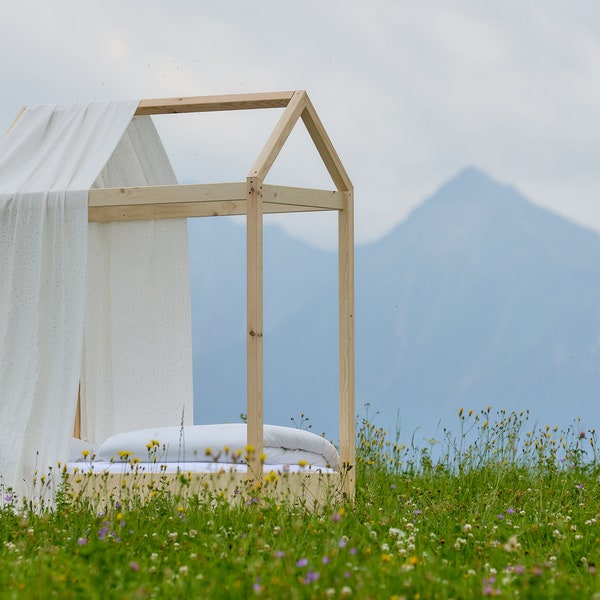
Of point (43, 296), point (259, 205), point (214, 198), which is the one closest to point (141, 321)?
point (43, 296)

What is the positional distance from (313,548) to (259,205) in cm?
189

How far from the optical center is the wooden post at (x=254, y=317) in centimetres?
446

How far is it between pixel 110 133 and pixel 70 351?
128cm

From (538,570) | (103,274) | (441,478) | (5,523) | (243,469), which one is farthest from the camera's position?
(103,274)

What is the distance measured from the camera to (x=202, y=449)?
486 centimetres

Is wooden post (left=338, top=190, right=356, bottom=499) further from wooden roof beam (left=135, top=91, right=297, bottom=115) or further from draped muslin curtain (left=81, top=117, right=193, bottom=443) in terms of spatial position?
draped muslin curtain (left=81, top=117, right=193, bottom=443)

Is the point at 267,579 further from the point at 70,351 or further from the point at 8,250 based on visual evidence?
the point at 8,250

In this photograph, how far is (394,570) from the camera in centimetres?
278

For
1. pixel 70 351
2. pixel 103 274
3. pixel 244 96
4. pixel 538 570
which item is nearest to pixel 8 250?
pixel 70 351

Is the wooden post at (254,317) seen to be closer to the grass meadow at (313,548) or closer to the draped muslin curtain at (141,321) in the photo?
the grass meadow at (313,548)

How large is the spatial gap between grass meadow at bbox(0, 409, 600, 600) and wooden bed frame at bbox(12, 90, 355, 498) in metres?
0.56

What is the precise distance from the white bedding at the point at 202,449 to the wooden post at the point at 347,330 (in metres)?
0.17

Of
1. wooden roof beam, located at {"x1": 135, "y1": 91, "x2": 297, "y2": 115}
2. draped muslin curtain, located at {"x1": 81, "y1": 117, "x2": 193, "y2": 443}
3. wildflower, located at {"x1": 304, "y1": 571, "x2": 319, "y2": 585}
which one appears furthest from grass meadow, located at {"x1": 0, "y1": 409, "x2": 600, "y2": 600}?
wooden roof beam, located at {"x1": 135, "y1": 91, "x2": 297, "y2": 115}

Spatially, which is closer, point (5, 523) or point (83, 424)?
point (5, 523)
